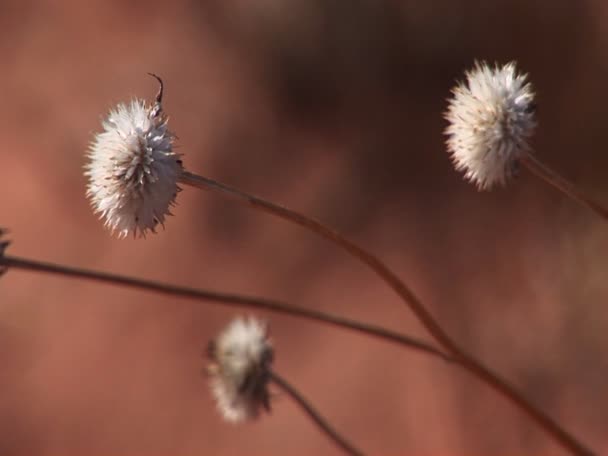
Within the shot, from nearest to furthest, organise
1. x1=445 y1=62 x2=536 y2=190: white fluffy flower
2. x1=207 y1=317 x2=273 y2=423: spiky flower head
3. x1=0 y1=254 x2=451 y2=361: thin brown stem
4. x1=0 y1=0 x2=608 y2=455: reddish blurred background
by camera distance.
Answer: x1=0 y1=254 x2=451 y2=361: thin brown stem
x1=445 y1=62 x2=536 y2=190: white fluffy flower
x1=207 y1=317 x2=273 y2=423: spiky flower head
x1=0 y1=0 x2=608 y2=455: reddish blurred background

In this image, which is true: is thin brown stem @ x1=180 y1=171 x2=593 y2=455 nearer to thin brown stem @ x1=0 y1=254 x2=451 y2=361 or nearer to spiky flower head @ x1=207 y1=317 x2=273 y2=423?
thin brown stem @ x1=0 y1=254 x2=451 y2=361

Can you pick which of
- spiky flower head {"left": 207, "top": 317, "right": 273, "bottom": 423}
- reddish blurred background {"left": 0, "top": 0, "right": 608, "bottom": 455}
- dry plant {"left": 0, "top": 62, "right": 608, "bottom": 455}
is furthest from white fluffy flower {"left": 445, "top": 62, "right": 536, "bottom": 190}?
reddish blurred background {"left": 0, "top": 0, "right": 608, "bottom": 455}

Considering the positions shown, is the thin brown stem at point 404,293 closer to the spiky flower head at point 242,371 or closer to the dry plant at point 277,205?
the dry plant at point 277,205

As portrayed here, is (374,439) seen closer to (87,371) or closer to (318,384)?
(318,384)

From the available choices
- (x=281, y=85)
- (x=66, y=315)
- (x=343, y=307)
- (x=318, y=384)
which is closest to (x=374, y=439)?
(x=318, y=384)

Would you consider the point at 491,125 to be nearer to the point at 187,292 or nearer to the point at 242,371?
the point at 187,292

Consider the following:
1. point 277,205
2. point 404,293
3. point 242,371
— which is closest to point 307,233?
point 242,371
